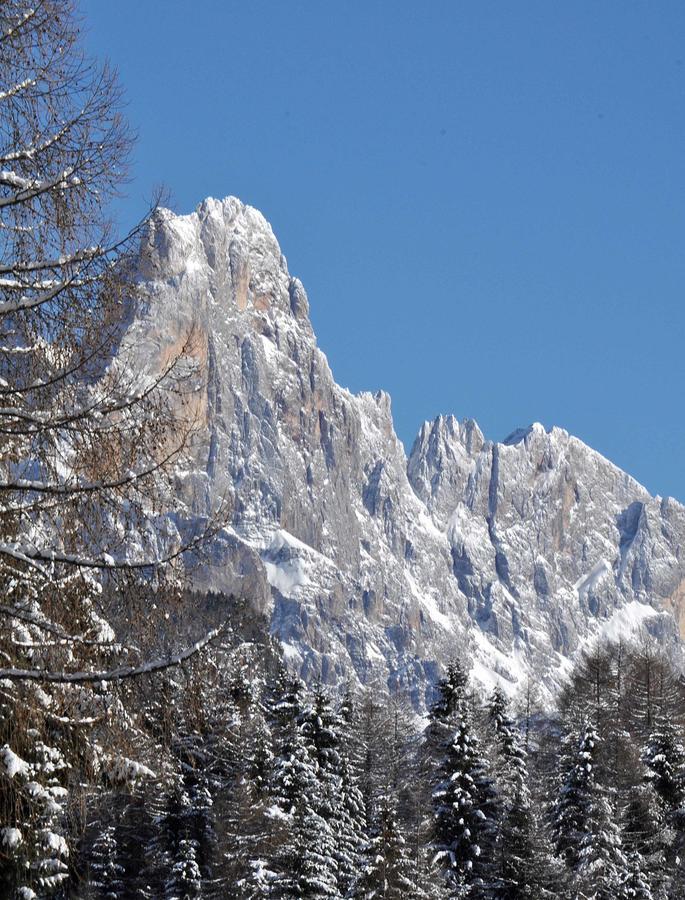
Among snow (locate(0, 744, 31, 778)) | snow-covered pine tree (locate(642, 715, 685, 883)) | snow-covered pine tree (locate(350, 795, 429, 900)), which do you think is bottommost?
snow (locate(0, 744, 31, 778))

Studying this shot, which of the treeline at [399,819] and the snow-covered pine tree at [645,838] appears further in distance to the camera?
the snow-covered pine tree at [645,838]

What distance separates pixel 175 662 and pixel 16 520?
3.97 ft

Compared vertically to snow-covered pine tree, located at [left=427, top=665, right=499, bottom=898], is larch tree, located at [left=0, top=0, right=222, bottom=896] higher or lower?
lower

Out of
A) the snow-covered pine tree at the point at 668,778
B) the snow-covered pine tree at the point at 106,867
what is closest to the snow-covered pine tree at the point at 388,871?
the snow-covered pine tree at the point at 668,778

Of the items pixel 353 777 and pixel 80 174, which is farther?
pixel 353 777

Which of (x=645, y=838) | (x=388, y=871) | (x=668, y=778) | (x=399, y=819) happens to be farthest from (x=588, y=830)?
(x=399, y=819)

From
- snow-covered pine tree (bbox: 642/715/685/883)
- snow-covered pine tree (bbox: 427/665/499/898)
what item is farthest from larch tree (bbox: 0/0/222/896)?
snow-covered pine tree (bbox: 642/715/685/883)

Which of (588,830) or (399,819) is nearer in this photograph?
(588,830)

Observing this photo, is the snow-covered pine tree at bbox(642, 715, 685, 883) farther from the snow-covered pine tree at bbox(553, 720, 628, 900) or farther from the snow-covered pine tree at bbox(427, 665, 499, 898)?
the snow-covered pine tree at bbox(427, 665, 499, 898)

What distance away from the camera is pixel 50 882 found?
803 inches

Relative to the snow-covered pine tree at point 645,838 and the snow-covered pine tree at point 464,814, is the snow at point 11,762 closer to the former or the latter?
the snow-covered pine tree at point 464,814

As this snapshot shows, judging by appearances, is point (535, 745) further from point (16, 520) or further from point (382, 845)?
point (16, 520)

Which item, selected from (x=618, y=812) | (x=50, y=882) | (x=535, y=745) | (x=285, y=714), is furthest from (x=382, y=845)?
(x=535, y=745)

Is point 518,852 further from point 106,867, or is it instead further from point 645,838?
point 106,867
